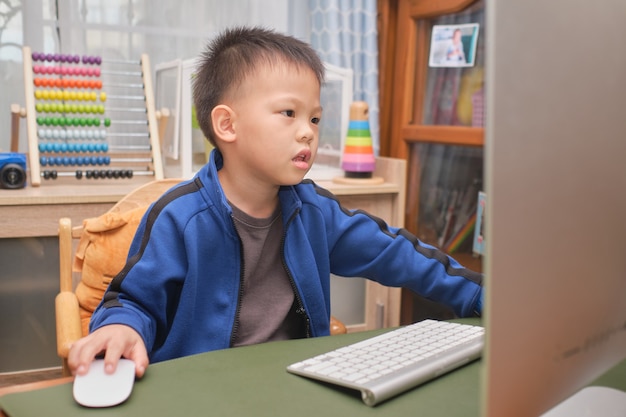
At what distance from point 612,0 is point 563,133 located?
0.40 feet

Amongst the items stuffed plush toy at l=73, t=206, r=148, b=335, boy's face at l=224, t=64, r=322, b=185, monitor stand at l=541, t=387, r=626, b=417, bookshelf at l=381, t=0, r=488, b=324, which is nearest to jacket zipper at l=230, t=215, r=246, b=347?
boy's face at l=224, t=64, r=322, b=185

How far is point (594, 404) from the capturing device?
2.04 ft

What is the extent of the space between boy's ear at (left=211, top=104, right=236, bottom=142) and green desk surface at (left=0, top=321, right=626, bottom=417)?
1.39ft

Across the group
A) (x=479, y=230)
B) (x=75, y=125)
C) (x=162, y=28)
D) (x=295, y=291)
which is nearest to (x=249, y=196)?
(x=295, y=291)

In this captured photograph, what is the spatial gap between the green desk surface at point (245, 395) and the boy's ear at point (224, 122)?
1.39 ft

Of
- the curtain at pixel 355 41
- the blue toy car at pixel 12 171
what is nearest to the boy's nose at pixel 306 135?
the blue toy car at pixel 12 171

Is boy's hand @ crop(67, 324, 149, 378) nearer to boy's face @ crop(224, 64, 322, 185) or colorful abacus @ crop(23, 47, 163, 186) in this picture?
boy's face @ crop(224, 64, 322, 185)

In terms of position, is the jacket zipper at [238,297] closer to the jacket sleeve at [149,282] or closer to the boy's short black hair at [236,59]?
the jacket sleeve at [149,282]

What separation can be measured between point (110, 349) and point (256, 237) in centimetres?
41

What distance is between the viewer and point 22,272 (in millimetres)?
1939

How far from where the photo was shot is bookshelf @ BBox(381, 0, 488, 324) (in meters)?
2.36

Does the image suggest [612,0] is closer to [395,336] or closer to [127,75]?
[395,336]

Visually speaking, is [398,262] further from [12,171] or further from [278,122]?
[12,171]

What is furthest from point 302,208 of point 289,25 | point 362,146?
point 289,25
